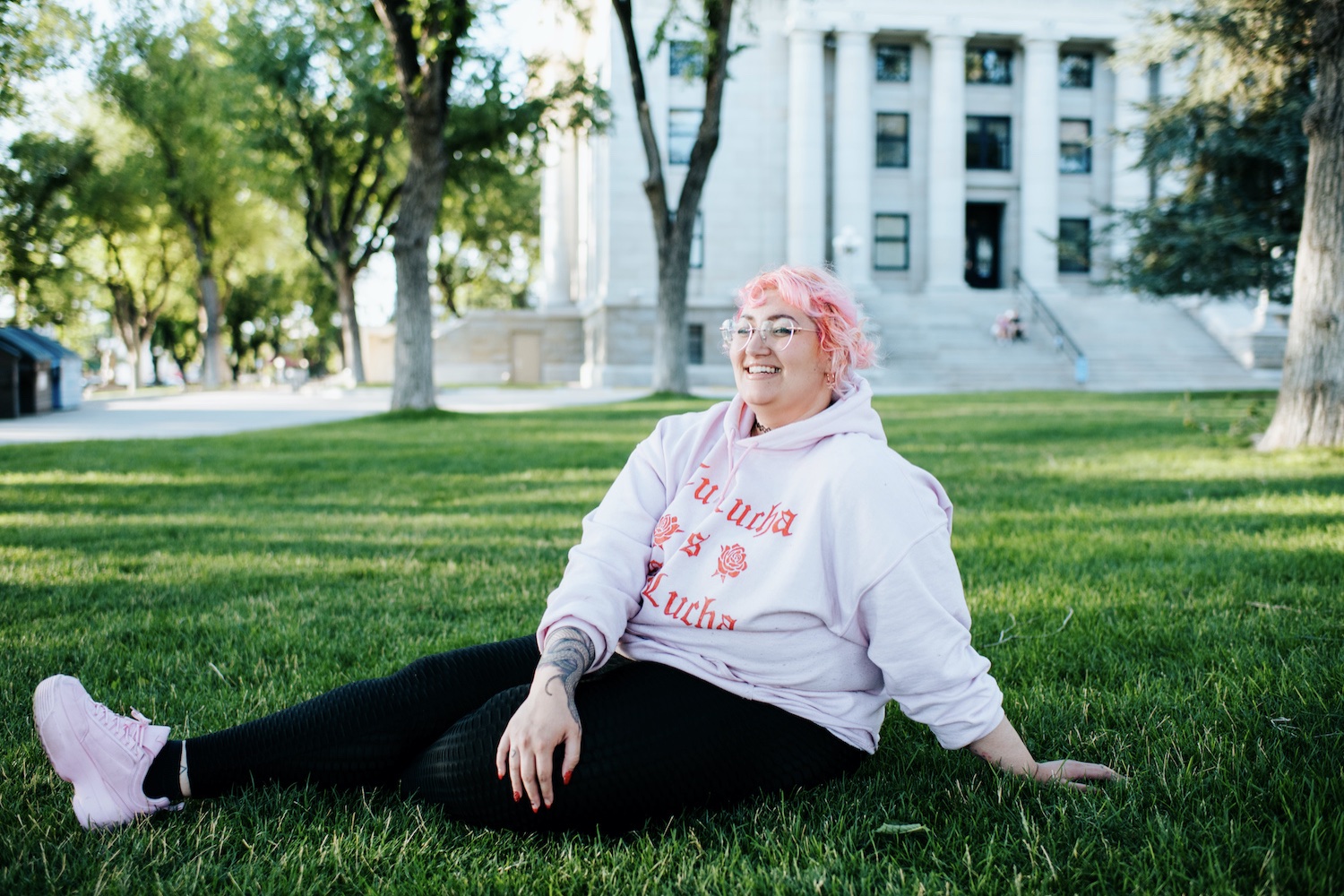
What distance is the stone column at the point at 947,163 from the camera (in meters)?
37.3

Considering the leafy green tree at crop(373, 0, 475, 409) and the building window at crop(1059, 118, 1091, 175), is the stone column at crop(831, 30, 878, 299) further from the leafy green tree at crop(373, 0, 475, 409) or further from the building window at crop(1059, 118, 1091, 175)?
the leafy green tree at crop(373, 0, 475, 409)

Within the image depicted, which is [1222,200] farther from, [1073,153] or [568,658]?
[1073,153]

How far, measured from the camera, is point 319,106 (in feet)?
90.9

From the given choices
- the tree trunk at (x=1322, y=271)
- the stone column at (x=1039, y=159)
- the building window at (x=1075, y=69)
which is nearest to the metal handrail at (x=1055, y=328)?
the stone column at (x=1039, y=159)

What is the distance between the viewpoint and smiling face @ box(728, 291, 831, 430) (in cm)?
250

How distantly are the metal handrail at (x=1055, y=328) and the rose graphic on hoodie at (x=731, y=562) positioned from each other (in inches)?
1137

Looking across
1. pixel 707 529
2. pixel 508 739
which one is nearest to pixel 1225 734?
pixel 707 529

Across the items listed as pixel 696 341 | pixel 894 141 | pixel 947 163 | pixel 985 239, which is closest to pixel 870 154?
pixel 894 141

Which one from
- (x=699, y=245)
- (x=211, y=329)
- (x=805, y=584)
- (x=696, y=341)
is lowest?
(x=805, y=584)

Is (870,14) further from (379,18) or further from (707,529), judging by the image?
Result: (707,529)

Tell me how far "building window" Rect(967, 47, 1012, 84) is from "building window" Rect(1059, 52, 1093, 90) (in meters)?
2.26

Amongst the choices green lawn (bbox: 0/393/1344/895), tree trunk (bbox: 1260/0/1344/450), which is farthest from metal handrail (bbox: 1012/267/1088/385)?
green lawn (bbox: 0/393/1344/895)

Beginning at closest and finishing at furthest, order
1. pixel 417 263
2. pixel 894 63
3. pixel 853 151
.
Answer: pixel 417 263, pixel 853 151, pixel 894 63

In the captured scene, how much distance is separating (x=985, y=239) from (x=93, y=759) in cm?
4327
